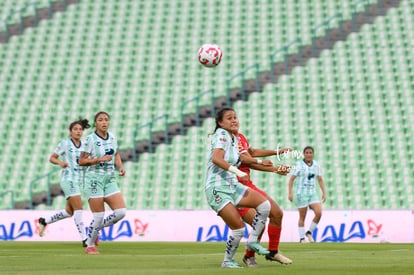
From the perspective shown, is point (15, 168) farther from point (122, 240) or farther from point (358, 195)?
point (358, 195)

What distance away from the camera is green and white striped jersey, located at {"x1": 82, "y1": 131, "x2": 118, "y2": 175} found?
1512 centimetres

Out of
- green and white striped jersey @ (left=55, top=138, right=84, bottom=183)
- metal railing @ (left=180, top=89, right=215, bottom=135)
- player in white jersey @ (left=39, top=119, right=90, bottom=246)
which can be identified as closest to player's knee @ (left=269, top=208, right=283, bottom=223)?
player in white jersey @ (left=39, top=119, right=90, bottom=246)

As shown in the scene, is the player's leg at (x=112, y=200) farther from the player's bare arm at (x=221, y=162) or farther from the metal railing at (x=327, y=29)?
the metal railing at (x=327, y=29)

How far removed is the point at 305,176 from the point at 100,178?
6830mm

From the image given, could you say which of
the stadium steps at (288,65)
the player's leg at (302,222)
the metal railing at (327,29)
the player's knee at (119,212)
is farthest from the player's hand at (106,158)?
the metal railing at (327,29)

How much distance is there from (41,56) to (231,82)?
22.7 ft

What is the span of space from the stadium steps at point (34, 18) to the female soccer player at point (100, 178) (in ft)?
61.5

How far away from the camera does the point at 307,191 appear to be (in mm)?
20625

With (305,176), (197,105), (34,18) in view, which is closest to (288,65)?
(197,105)

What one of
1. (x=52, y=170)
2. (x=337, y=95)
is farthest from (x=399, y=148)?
(x=52, y=170)

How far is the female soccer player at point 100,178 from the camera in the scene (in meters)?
15.0

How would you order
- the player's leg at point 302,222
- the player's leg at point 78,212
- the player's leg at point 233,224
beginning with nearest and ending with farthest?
the player's leg at point 233,224
the player's leg at point 78,212
the player's leg at point 302,222

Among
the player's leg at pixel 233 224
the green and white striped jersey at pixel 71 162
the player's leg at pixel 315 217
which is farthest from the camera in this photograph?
the player's leg at pixel 315 217

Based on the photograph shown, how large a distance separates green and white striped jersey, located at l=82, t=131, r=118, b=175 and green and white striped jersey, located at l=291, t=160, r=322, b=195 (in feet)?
21.2
